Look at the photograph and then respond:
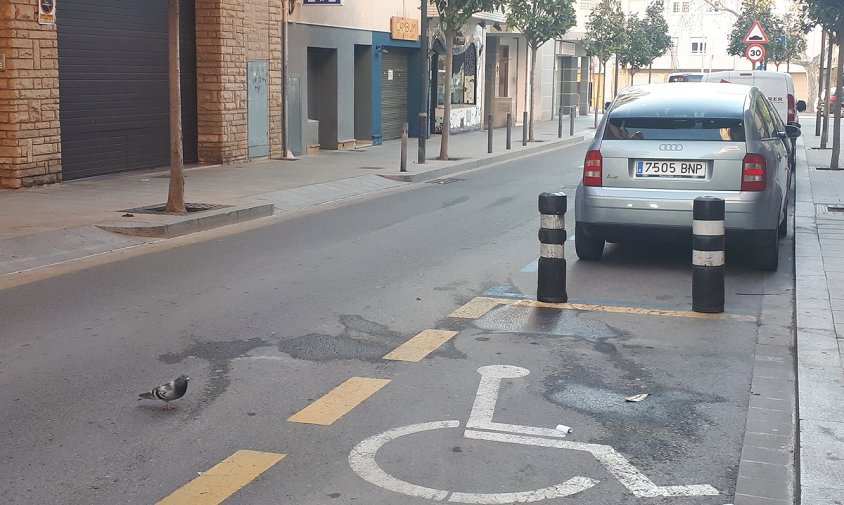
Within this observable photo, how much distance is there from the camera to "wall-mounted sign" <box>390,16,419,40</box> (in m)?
29.7

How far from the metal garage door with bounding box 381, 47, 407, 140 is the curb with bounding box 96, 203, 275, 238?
51.1 feet

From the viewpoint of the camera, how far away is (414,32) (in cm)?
3123

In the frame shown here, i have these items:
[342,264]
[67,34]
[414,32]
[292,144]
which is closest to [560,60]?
[414,32]

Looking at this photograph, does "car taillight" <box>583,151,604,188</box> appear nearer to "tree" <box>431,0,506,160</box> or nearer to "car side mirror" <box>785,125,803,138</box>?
"car side mirror" <box>785,125,803,138</box>

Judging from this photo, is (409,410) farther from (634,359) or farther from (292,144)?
(292,144)

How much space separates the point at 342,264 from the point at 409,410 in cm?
497

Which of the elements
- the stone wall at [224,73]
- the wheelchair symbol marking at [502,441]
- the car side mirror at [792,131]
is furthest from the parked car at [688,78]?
the wheelchair symbol marking at [502,441]

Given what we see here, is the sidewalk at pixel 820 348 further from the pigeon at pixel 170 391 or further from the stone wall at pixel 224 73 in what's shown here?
the stone wall at pixel 224 73

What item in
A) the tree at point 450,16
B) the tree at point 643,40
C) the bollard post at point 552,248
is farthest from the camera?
the tree at point 643,40

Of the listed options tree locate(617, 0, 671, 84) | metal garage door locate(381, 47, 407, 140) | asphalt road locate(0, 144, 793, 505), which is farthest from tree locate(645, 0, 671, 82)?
asphalt road locate(0, 144, 793, 505)

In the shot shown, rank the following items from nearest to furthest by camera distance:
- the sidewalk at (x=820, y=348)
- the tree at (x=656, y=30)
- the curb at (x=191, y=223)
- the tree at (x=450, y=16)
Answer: the sidewalk at (x=820, y=348) < the curb at (x=191, y=223) < the tree at (x=450, y=16) < the tree at (x=656, y=30)

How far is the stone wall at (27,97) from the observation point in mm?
15805

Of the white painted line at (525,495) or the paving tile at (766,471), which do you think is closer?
the white painted line at (525,495)

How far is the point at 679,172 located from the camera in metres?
10.1
